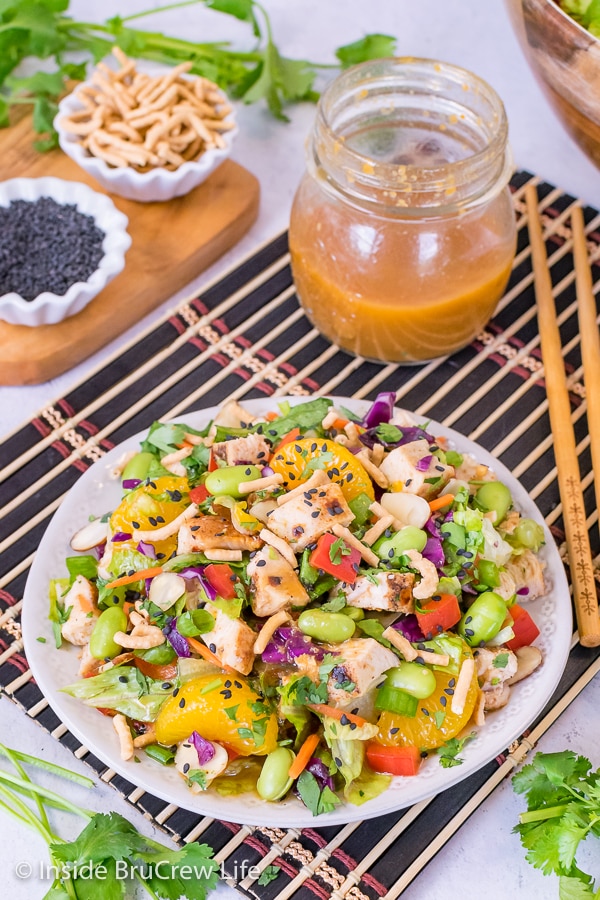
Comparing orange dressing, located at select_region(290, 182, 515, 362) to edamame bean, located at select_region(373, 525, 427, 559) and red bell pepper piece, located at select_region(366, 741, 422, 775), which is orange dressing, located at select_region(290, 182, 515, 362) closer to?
edamame bean, located at select_region(373, 525, 427, 559)

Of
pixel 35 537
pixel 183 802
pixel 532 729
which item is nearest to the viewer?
pixel 183 802

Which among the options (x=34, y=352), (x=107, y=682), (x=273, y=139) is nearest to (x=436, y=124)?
(x=273, y=139)

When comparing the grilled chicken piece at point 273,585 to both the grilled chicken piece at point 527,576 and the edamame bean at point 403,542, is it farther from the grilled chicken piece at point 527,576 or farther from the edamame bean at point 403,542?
the grilled chicken piece at point 527,576

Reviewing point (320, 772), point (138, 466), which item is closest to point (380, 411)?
point (138, 466)

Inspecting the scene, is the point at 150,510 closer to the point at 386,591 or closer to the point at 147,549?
the point at 147,549

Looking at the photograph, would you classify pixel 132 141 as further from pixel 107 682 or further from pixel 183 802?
pixel 183 802

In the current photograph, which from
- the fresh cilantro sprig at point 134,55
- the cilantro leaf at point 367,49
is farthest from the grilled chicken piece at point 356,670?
the cilantro leaf at point 367,49

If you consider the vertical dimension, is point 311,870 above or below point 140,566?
below
